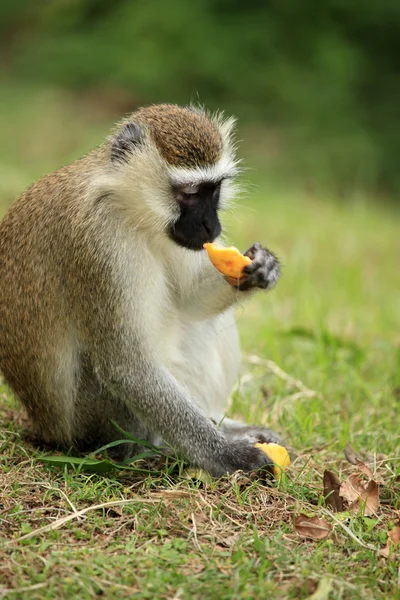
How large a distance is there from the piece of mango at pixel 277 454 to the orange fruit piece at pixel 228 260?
0.91 m

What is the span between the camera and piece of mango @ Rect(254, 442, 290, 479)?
4.42 metres

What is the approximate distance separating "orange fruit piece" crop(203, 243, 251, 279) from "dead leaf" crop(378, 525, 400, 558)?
5.00 feet

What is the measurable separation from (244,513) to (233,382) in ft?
4.60

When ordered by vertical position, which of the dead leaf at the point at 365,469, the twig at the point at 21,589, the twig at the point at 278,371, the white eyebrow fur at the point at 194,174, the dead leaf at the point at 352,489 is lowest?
the twig at the point at 21,589

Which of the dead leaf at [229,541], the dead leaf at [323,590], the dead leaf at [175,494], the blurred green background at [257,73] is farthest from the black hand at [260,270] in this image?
the blurred green background at [257,73]

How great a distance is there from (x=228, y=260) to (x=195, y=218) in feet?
0.92

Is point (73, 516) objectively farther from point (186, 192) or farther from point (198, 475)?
point (186, 192)

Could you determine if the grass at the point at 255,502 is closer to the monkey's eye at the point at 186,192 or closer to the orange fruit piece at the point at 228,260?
the orange fruit piece at the point at 228,260

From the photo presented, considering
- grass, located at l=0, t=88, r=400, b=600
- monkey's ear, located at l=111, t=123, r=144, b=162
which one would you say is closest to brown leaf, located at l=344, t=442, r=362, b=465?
grass, located at l=0, t=88, r=400, b=600

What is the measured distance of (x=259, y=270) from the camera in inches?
177

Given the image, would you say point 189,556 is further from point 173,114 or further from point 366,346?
point 366,346

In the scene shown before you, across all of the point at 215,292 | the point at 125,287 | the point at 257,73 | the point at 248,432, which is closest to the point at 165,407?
the point at 125,287

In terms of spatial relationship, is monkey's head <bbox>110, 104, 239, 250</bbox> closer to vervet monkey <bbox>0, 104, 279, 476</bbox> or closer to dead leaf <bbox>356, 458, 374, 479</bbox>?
vervet monkey <bbox>0, 104, 279, 476</bbox>

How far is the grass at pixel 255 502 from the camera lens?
330 centimetres
